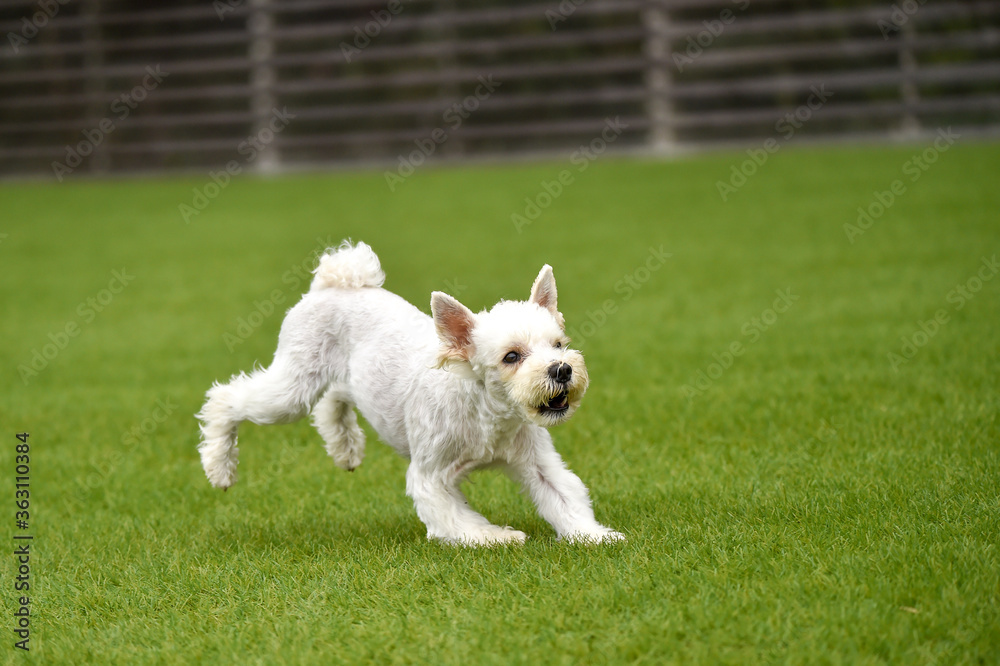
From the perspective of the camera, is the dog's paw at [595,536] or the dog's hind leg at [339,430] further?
the dog's hind leg at [339,430]

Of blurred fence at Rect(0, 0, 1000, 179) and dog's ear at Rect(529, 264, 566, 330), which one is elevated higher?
blurred fence at Rect(0, 0, 1000, 179)

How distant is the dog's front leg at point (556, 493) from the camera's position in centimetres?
433

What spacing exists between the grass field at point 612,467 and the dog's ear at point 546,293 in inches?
34.5


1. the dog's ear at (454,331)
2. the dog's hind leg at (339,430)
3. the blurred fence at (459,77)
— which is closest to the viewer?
the dog's ear at (454,331)

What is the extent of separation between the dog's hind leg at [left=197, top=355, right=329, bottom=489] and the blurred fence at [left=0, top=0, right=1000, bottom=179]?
14255mm

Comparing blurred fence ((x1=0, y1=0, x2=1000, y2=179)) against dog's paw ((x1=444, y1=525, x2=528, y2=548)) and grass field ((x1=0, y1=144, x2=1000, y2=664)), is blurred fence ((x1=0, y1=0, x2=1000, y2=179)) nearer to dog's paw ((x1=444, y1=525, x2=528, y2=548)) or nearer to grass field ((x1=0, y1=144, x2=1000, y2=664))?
grass field ((x1=0, y1=144, x2=1000, y2=664))

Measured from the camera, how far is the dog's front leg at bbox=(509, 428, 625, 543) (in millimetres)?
4332

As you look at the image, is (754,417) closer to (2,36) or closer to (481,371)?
(481,371)

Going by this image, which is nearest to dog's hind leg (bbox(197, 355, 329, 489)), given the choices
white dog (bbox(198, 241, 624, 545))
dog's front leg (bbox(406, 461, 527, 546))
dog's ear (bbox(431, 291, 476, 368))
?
white dog (bbox(198, 241, 624, 545))

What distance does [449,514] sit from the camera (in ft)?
14.5

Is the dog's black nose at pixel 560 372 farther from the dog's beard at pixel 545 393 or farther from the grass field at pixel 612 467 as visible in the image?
the grass field at pixel 612 467

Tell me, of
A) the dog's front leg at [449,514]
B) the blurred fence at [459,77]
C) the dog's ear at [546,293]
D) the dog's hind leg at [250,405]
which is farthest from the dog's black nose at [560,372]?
the blurred fence at [459,77]

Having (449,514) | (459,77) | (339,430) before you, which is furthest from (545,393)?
(459,77)

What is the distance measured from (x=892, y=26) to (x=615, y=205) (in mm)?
6094
